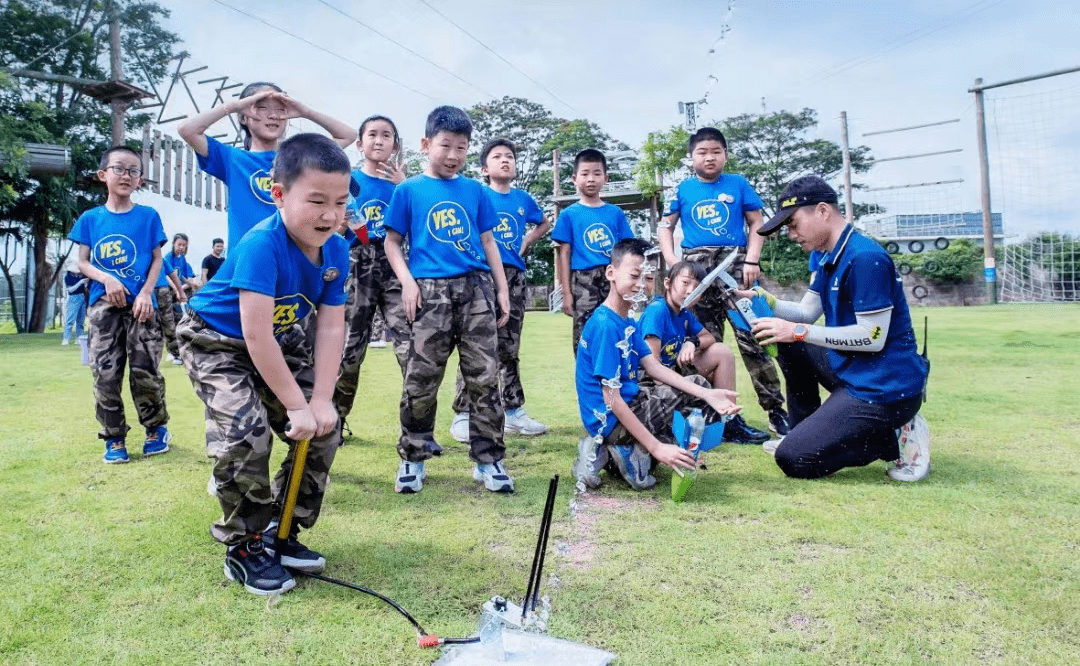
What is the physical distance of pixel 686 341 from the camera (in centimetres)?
432

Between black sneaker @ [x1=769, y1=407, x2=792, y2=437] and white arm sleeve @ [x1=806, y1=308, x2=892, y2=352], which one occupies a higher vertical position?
white arm sleeve @ [x1=806, y1=308, x2=892, y2=352]

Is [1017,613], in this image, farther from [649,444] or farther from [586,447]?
[586,447]

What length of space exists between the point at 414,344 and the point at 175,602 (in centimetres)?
163

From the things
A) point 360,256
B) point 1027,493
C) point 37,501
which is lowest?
point 1027,493

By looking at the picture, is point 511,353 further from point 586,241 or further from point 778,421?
point 778,421

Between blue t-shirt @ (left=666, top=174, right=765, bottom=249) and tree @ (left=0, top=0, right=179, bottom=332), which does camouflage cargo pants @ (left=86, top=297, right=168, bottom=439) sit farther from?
tree @ (left=0, top=0, right=179, bottom=332)

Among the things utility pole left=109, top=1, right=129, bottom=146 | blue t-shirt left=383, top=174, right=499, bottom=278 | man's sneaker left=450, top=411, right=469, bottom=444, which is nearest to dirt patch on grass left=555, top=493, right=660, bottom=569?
blue t-shirt left=383, top=174, right=499, bottom=278

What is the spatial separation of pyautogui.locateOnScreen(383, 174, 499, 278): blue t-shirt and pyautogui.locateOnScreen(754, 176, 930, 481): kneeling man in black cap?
1544 millimetres

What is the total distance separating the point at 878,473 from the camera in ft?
12.2

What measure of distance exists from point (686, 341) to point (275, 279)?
2606mm

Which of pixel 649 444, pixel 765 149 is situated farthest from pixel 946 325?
pixel 765 149

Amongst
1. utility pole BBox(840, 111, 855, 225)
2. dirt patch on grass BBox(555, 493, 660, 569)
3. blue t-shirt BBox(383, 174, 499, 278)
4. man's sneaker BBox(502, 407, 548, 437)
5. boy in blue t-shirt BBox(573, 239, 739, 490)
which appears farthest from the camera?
utility pole BBox(840, 111, 855, 225)

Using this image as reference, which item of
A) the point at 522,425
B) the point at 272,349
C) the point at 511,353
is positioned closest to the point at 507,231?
the point at 511,353

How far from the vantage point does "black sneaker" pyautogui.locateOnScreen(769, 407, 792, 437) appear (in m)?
4.71
